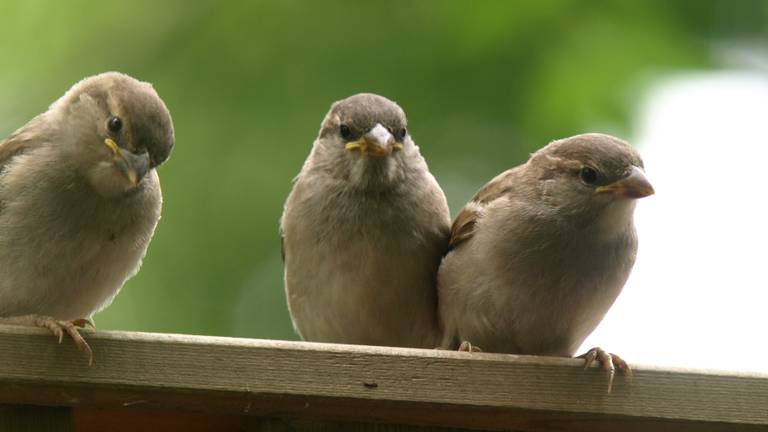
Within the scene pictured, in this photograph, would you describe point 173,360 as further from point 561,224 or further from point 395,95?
point 395,95

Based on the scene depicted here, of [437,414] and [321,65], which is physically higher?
[321,65]

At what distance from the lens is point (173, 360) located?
3164mm

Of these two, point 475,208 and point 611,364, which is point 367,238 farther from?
point 611,364

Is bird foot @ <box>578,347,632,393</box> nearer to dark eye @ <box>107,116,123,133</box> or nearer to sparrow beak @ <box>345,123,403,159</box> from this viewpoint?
sparrow beak @ <box>345,123,403,159</box>

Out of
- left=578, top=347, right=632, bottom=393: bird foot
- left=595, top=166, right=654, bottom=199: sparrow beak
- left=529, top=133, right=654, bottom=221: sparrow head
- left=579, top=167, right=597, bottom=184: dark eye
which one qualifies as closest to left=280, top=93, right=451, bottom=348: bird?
left=529, top=133, right=654, bottom=221: sparrow head

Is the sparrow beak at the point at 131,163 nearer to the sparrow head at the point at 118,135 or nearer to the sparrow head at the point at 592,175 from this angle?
the sparrow head at the point at 118,135

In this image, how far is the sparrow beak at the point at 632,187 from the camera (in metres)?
3.94

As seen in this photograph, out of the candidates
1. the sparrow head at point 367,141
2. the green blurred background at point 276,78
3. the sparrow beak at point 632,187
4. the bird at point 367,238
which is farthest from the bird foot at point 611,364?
the green blurred background at point 276,78

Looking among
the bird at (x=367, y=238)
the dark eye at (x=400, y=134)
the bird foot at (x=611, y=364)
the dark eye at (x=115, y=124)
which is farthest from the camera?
the dark eye at (x=400, y=134)

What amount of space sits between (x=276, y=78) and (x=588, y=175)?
1.97 metres

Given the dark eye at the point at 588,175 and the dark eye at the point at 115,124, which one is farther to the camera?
the dark eye at the point at 588,175

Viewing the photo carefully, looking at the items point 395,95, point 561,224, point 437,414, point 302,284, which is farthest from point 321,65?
point 437,414

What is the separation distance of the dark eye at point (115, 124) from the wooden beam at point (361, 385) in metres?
0.94

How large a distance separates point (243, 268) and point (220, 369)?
248cm
